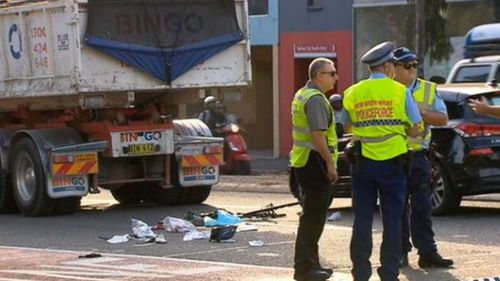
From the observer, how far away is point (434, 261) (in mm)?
11336

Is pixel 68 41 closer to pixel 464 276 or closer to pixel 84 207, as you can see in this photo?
pixel 84 207

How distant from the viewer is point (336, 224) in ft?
50.7

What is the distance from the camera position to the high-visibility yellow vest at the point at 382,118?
33.4 ft

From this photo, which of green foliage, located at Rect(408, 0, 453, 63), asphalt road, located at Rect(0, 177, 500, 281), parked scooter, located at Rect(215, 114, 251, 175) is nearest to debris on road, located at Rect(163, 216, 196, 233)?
asphalt road, located at Rect(0, 177, 500, 281)

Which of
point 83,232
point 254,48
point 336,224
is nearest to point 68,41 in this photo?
point 83,232

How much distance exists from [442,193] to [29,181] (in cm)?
576

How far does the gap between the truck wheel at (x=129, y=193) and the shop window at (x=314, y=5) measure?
13.7 meters

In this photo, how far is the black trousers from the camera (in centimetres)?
1088

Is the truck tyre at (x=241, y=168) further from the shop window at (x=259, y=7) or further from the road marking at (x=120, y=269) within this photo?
the road marking at (x=120, y=269)

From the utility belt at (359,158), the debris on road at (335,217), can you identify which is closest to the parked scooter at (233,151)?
the debris on road at (335,217)

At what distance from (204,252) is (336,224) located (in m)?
2.84

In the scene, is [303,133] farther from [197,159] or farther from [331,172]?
[197,159]

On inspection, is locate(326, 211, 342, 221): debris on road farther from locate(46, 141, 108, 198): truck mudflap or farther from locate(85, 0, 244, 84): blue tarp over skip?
locate(46, 141, 108, 198): truck mudflap

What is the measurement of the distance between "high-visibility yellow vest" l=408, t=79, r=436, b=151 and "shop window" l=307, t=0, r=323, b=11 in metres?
20.5
